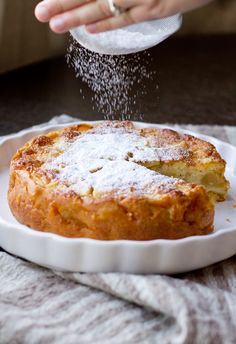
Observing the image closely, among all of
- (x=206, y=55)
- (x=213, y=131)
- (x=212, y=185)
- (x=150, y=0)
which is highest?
(x=150, y=0)

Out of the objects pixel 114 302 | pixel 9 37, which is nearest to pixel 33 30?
pixel 9 37

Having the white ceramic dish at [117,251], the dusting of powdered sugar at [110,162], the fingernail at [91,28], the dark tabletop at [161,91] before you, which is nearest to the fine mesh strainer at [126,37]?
the fingernail at [91,28]

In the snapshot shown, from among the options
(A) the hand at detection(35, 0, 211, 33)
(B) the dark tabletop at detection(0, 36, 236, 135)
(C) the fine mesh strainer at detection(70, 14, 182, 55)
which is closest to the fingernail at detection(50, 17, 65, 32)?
(A) the hand at detection(35, 0, 211, 33)

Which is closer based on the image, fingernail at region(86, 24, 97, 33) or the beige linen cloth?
the beige linen cloth

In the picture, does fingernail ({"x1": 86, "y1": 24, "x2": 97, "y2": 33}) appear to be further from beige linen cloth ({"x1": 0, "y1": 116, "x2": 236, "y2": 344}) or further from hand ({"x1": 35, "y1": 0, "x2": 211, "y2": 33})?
beige linen cloth ({"x1": 0, "y1": 116, "x2": 236, "y2": 344})

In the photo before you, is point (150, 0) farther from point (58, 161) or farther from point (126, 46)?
point (58, 161)

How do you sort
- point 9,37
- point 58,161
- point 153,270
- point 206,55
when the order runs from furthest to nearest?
point 206,55 < point 9,37 < point 58,161 < point 153,270

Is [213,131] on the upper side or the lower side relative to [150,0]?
lower
